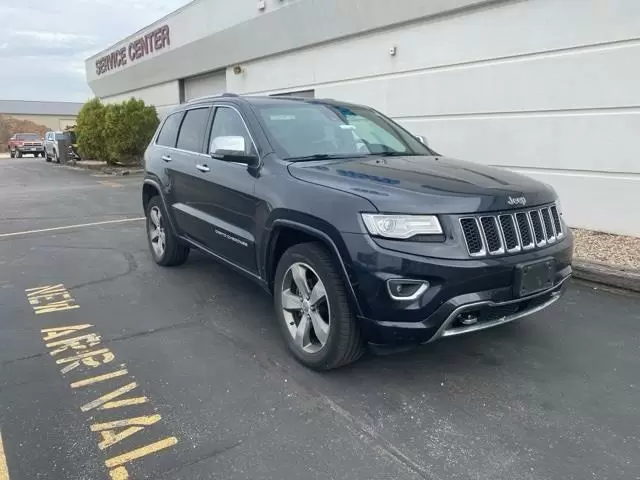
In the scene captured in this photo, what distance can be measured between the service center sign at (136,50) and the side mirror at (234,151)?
1775 cm

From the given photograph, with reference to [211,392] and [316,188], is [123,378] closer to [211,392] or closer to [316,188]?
[211,392]

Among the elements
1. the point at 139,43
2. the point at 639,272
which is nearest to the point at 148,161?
the point at 639,272

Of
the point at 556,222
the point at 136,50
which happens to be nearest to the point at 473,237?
the point at 556,222

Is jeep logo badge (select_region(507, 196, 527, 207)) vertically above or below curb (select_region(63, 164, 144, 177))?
above

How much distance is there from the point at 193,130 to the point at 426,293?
3258mm

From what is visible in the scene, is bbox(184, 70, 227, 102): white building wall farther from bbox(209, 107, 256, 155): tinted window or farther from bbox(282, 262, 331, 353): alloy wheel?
bbox(282, 262, 331, 353): alloy wheel

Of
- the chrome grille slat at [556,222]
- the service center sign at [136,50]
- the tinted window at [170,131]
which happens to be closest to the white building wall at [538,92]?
the chrome grille slat at [556,222]

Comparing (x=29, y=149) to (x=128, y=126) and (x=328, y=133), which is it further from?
(x=328, y=133)

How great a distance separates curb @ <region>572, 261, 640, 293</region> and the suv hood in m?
2.19

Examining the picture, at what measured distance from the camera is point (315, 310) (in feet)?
11.3

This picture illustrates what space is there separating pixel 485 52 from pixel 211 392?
23.7 feet

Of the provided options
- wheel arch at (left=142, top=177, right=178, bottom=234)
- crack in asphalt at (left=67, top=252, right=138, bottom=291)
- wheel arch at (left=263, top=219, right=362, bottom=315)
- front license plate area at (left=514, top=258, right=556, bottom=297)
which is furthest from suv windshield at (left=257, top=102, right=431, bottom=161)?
crack in asphalt at (left=67, top=252, right=138, bottom=291)

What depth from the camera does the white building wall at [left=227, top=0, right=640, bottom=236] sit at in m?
6.80

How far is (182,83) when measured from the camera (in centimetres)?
2020
